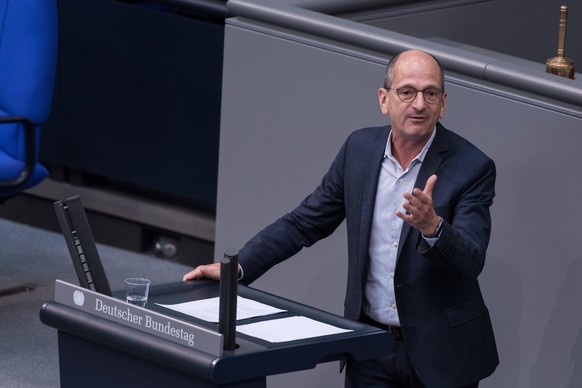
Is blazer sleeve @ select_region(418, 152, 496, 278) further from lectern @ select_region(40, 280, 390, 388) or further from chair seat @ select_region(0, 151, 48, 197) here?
chair seat @ select_region(0, 151, 48, 197)

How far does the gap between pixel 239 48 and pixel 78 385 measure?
65.1 inches

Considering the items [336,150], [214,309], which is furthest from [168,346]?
[336,150]

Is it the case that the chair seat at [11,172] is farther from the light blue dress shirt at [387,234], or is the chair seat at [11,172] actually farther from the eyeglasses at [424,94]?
the eyeglasses at [424,94]

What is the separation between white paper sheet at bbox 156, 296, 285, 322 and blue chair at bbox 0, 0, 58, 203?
2090mm

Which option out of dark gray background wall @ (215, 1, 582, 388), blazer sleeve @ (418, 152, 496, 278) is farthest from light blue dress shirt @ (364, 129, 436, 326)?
dark gray background wall @ (215, 1, 582, 388)

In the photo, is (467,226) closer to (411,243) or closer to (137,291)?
(411,243)

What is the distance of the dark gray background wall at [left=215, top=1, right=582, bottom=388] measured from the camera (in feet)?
12.3

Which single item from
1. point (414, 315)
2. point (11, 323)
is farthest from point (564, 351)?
point (11, 323)

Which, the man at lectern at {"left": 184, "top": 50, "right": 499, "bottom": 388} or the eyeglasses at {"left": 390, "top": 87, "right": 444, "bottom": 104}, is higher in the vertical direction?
the eyeglasses at {"left": 390, "top": 87, "right": 444, "bottom": 104}

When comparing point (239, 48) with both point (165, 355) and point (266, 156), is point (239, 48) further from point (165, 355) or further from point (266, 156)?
point (165, 355)

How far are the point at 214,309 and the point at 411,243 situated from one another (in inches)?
21.6

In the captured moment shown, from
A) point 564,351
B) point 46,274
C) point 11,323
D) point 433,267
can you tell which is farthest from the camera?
point 46,274

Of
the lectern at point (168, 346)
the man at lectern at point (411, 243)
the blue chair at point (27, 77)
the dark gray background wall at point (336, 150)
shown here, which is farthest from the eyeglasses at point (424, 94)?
the blue chair at point (27, 77)

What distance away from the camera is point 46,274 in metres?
5.79
